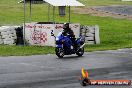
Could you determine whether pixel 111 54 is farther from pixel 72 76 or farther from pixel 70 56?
pixel 72 76

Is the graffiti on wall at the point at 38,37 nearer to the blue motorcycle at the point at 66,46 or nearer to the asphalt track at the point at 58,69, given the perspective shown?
the asphalt track at the point at 58,69

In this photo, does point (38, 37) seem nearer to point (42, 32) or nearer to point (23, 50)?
point (42, 32)

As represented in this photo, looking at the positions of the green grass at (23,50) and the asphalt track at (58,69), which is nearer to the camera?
the asphalt track at (58,69)

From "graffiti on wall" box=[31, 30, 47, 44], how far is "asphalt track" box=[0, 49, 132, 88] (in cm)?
437

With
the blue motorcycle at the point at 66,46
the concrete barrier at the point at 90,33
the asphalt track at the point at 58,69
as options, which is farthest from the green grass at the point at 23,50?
the concrete barrier at the point at 90,33

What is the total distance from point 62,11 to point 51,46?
3196cm

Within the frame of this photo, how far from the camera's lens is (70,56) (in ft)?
79.9

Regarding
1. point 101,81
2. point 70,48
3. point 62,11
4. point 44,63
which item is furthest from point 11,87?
point 62,11

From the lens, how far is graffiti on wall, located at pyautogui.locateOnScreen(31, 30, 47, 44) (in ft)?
95.7

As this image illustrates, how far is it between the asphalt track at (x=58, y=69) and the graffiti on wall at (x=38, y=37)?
14.3 ft

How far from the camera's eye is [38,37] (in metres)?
29.4

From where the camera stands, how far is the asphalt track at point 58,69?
15555 millimetres

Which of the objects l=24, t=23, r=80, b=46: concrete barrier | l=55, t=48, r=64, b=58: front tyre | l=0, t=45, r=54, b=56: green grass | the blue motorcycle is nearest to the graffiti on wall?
l=24, t=23, r=80, b=46: concrete barrier

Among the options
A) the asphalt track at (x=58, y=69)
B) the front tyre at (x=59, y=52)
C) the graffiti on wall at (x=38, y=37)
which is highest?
the graffiti on wall at (x=38, y=37)
